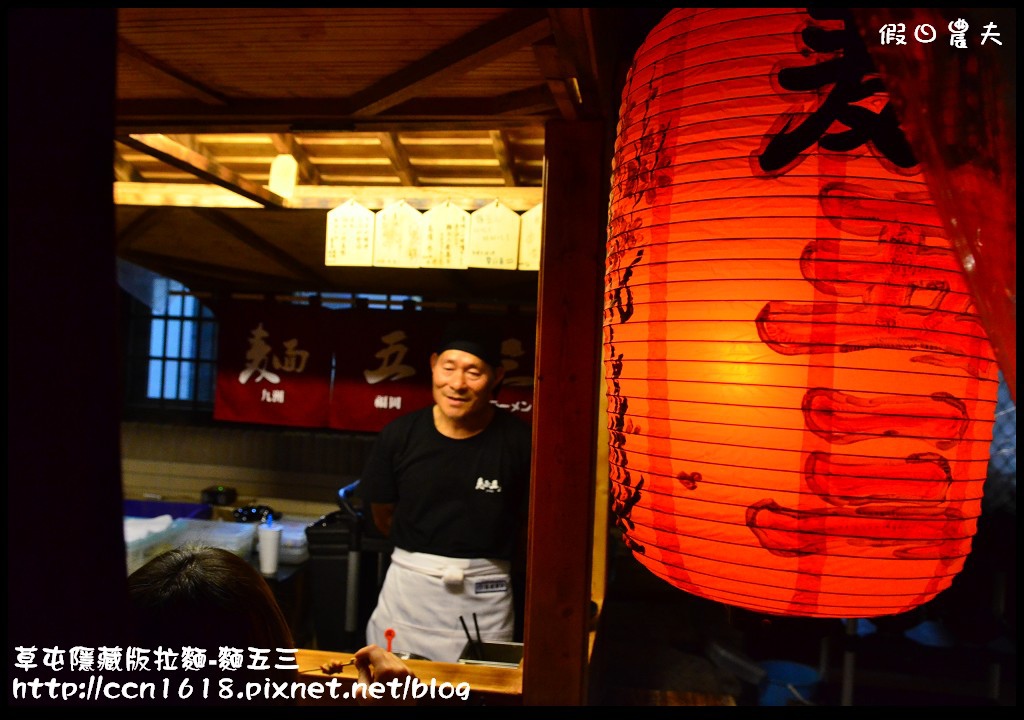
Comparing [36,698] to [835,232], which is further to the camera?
[835,232]

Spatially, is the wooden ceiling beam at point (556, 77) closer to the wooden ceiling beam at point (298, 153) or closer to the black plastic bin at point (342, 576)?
the wooden ceiling beam at point (298, 153)

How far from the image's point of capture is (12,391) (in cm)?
92

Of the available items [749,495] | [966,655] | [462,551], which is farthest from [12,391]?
[966,655]

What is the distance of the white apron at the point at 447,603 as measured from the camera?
4949mm

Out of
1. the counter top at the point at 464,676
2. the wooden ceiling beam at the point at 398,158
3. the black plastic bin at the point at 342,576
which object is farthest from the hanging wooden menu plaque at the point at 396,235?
the black plastic bin at the point at 342,576

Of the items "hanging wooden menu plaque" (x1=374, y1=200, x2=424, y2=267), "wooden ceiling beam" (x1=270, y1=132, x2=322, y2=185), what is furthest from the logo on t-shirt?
"wooden ceiling beam" (x1=270, y1=132, x2=322, y2=185)

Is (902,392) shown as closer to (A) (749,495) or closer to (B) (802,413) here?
(B) (802,413)

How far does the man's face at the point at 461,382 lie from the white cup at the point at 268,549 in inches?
116

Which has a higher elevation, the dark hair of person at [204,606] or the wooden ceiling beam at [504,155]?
the wooden ceiling beam at [504,155]

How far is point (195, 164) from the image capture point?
15.2 ft

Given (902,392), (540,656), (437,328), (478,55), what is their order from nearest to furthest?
(902,392) → (478,55) → (540,656) → (437,328)

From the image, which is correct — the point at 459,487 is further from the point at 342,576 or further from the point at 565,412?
the point at 342,576

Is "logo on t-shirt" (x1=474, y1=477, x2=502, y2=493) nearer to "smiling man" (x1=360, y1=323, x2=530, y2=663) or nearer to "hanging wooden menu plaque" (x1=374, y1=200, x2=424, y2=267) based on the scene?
"smiling man" (x1=360, y1=323, x2=530, y2=663)

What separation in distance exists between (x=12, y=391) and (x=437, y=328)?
7.62 meters
